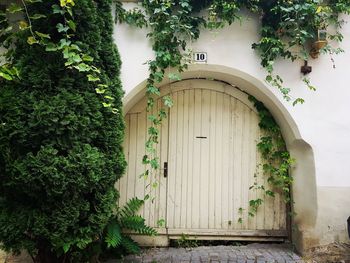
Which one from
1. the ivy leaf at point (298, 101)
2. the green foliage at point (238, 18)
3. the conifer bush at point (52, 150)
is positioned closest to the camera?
the conifer bush at point (52, 150)

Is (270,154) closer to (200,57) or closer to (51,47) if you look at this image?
(200,57)

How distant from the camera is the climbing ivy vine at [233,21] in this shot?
3.54m

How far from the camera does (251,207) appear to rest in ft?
14.3

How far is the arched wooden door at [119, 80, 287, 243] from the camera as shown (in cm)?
434

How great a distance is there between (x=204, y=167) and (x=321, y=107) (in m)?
1.68

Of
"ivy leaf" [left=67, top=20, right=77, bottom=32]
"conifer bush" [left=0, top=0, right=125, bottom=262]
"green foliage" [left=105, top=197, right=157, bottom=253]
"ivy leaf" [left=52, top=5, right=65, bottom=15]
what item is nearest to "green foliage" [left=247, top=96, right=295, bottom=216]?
"green foliage" [left=105, top=197, right=157, bottom=253]

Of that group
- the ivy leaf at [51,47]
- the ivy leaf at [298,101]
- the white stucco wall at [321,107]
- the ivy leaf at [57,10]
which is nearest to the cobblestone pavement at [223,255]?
the white stucco wall at [321,107]

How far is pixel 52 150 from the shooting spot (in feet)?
9.11

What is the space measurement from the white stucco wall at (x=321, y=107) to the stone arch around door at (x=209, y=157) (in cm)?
9

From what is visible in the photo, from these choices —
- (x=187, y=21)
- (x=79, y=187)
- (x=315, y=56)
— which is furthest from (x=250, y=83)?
(x=79, y=187)

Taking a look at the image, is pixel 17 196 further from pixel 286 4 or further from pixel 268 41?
pixel 286 4

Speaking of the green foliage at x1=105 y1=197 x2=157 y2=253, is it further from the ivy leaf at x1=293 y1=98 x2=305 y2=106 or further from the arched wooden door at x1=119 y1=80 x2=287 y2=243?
the ivy leaf at x1=293 y1=98 x2=305 y2=106

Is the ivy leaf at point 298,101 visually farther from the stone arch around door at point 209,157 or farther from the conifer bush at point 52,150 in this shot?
the conifer bush at point 52,150

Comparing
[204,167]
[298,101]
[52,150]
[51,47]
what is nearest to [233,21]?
[298,101]
